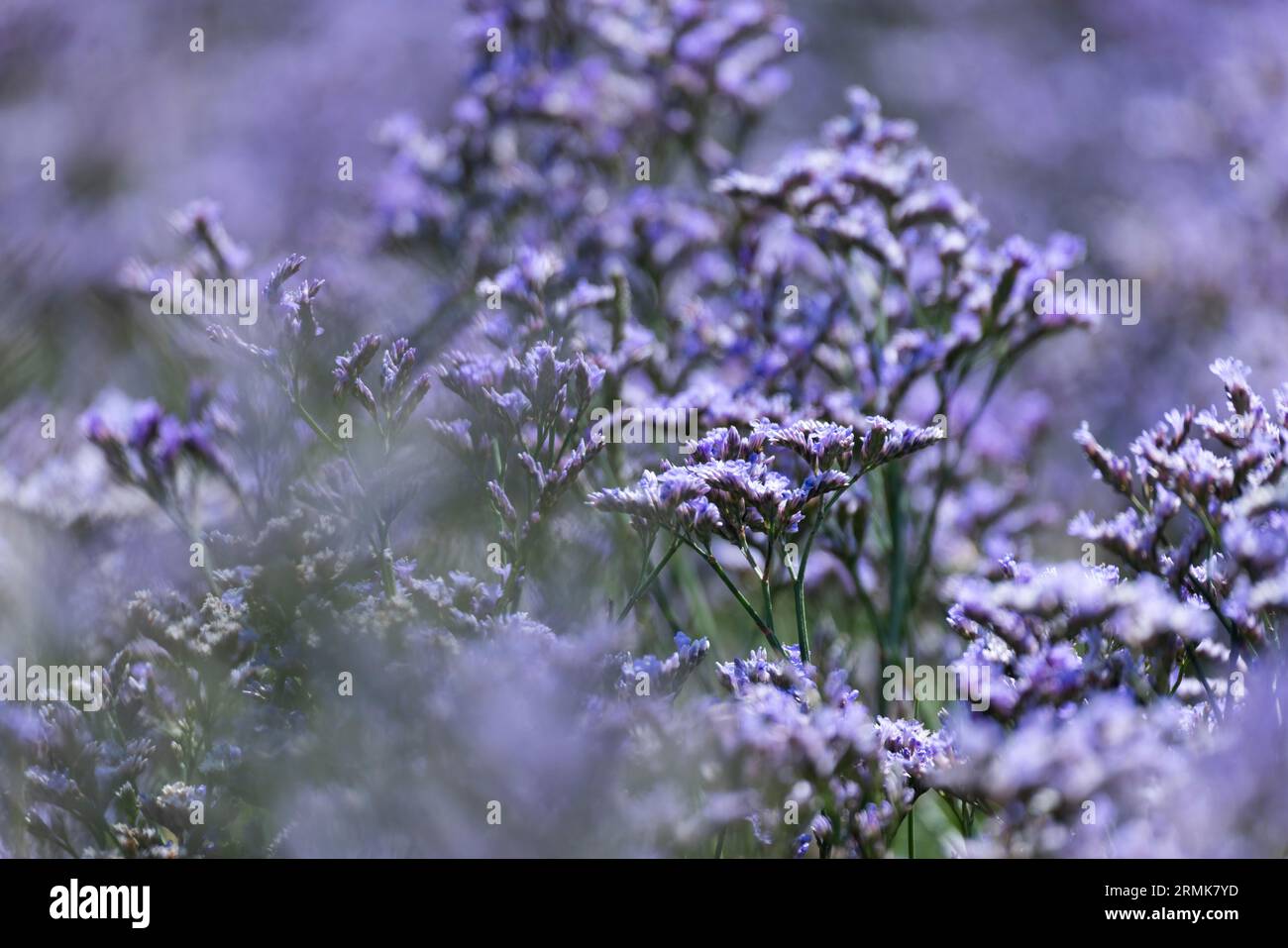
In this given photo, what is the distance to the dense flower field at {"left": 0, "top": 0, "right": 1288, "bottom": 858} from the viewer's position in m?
1.30

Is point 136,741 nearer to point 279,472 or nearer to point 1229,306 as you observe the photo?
point 279,472

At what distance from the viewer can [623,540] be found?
6.32ft

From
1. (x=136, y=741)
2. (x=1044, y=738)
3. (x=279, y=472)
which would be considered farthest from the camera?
(x=279, y=472)

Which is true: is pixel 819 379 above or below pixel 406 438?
above

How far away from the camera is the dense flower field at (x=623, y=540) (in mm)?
1296

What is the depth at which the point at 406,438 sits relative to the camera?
1.90 m

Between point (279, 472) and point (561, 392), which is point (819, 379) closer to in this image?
point (561, 392)

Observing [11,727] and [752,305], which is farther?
[752,305]
